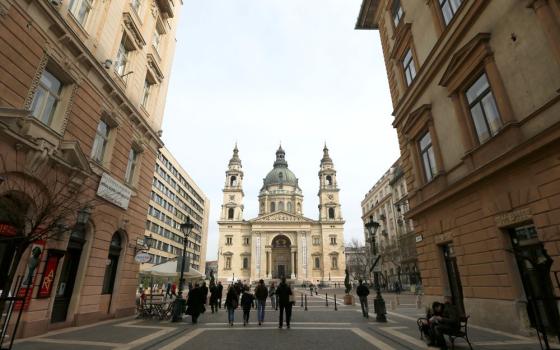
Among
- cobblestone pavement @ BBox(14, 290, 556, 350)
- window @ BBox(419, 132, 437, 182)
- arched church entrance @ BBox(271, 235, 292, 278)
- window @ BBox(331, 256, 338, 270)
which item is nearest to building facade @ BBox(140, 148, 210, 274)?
arched church entrance @ BBox(271, 235, 292, 278)

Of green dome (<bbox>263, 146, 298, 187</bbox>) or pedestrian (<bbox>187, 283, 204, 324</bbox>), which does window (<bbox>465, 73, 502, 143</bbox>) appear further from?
green dome (<bbox>263, 146, 298, 187</bbox>)

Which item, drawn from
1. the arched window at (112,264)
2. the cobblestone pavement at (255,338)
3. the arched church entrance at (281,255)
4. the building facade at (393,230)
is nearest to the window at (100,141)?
the arched window at (112,264)

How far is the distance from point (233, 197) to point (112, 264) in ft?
232

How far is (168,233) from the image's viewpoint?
67.6m

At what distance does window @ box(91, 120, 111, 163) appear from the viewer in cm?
1234

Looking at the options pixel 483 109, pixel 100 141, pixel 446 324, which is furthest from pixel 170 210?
pixel 446 324

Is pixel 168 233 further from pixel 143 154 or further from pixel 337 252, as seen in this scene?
pixel 143 154

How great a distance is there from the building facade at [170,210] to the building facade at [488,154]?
1776 inches

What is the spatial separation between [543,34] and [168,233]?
7062 cm

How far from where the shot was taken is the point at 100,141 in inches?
506

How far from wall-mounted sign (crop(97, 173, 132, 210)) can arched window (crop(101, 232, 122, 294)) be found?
1.65 metres

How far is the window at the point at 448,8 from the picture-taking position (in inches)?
430

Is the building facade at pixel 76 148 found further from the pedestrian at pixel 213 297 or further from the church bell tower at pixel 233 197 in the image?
the church bell tower at pixel 233 197

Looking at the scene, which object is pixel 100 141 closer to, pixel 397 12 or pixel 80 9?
pixel 80 9
